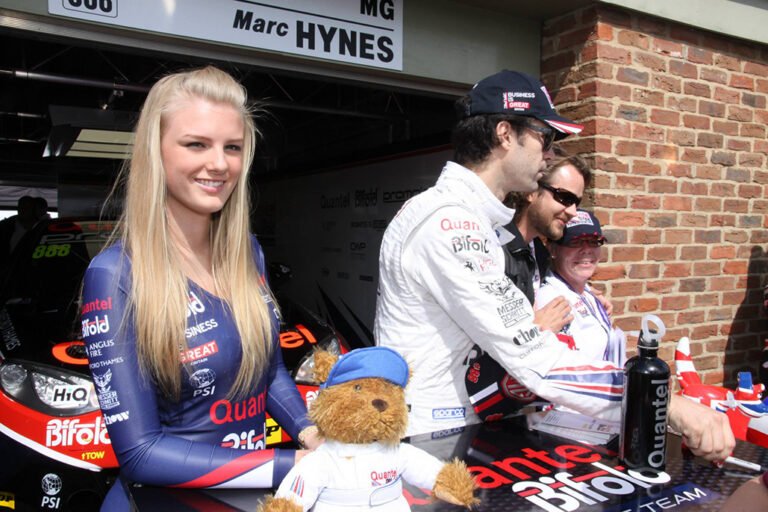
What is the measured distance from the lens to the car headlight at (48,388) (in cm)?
286

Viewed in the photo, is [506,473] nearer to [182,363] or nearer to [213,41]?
[182,363]

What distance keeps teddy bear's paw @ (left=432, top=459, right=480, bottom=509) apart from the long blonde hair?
23.0 inches

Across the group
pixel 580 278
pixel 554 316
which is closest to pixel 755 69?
pixel 580 278

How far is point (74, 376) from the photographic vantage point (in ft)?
9.73

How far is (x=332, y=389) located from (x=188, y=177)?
684 millimetres

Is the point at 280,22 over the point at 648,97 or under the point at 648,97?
over

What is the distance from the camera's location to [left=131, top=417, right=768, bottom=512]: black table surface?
1.21 meters

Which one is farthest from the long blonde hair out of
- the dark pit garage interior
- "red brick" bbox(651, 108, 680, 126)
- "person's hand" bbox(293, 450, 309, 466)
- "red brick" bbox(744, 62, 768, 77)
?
"red brick" bbox(744, 62, 768, 77)

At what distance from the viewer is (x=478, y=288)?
159cm

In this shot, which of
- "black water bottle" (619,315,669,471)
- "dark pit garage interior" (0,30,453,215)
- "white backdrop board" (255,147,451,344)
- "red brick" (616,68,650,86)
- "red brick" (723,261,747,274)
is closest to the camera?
"black water bottle" (619,315,669,471)

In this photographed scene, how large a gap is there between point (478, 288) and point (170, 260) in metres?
0.81

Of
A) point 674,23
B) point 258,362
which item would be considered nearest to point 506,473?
point 258,362

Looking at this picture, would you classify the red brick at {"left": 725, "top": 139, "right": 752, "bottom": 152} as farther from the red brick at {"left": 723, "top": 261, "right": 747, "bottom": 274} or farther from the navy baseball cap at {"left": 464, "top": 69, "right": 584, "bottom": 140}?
the navy baseball cap at {"left": 464, "top": 69, "right": 584, "bottom": 140}

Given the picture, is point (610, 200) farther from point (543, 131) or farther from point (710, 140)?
point (543, 131)
